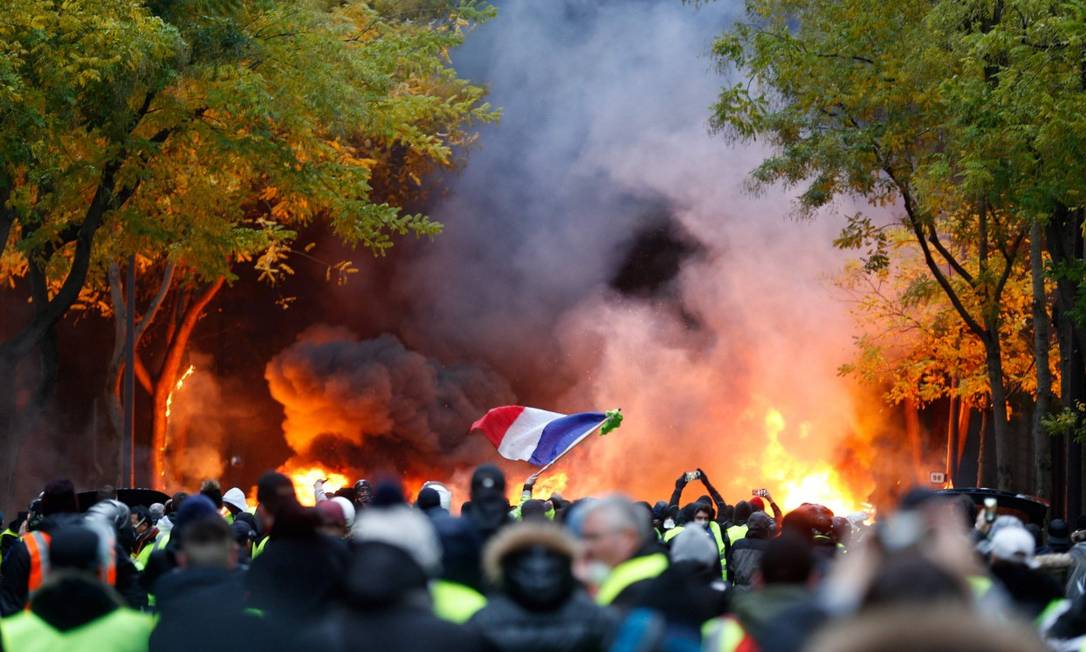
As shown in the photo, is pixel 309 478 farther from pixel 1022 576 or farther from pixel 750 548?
pixel 1022 576

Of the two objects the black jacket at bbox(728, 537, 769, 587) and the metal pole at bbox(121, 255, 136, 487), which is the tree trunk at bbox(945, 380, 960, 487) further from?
the black jacket at bbox(728, 537, 769, 587)

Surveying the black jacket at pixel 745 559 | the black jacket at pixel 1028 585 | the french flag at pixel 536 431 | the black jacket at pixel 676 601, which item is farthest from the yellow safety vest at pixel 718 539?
the black jacket at pixel 676 601

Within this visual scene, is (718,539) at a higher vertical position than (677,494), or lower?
lower

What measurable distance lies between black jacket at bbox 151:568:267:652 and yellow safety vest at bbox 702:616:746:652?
1.45 m

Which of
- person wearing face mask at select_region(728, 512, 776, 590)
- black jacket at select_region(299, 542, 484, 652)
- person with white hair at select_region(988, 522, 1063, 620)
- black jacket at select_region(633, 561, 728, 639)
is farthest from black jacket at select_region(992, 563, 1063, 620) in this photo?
person wearing face mask at select_region(728, 512, 776, 590)

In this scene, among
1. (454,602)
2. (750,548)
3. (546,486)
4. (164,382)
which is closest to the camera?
(454,602)

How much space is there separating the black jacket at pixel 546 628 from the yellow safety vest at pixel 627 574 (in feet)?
3.24

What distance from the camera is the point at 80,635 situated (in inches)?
188

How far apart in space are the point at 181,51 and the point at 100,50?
0.96 metres

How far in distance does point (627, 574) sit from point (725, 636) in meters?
0.71

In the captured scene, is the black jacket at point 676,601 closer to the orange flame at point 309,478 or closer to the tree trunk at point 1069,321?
the tree trunk at point 1069,321

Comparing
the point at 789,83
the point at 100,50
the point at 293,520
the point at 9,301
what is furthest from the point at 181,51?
the point at 9,301

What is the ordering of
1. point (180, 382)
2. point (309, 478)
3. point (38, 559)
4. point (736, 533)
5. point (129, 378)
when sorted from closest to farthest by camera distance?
point (38, 559)
point (736, 533)
point (129, 378)
point (309, 478)
point (180, 382)

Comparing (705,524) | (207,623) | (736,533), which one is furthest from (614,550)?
(736,533)
